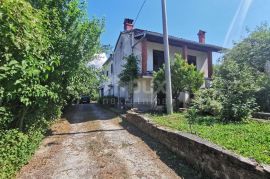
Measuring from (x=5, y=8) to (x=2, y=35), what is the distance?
38 centimetres

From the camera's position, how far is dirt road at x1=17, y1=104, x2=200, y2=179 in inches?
196

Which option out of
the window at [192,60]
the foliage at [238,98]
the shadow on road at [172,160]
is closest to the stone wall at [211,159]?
the shadow on road at [172,160]

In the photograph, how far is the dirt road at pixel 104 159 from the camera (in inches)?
196

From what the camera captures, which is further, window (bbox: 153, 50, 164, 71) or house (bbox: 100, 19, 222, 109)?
window (bbox: 153, 50, 164, 71)

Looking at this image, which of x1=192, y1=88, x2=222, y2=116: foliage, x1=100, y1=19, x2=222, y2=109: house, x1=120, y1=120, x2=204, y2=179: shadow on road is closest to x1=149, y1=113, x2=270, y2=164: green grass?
x1=120, y1=120, x2=204, y2=179: shadow on road

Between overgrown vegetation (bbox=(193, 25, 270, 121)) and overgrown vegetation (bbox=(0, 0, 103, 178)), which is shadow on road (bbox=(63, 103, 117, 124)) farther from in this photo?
overgrown vegetation (bbox=(193, 25, 270, 121))

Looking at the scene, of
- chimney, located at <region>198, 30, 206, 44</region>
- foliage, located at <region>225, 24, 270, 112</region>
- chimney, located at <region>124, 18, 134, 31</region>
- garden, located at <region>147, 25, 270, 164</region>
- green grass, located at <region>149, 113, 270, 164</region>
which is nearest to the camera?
green grass, located at <region>149, 113, 270, 164</region>

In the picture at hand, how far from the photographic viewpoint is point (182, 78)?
523 inches

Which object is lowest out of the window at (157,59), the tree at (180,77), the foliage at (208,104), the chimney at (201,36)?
the foliage at (208,104)

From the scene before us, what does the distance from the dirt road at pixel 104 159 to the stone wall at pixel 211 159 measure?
255 millimetres

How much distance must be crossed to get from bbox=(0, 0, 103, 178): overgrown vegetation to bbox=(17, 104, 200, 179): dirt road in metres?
0.51

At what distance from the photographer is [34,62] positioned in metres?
3.39

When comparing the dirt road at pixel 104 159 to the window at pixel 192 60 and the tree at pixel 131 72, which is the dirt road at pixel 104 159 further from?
the window at pixel 192 60

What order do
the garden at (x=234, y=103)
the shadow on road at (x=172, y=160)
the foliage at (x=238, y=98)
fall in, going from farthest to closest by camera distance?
the foliage at (x=238, y=98)
the garden at (x=234, y=103)
the shadow on road at (x=172, y=160)
